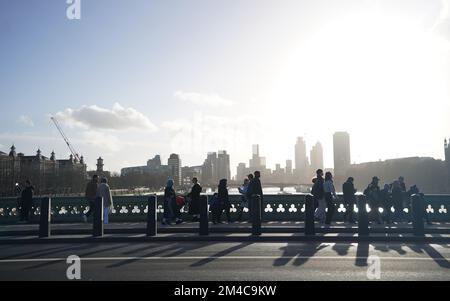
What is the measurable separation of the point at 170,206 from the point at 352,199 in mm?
7647

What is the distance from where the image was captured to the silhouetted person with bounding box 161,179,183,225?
17.4 m

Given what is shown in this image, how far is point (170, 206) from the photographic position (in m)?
17.6

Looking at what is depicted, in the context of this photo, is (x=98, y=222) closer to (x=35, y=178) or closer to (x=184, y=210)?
(x=184, y=210)

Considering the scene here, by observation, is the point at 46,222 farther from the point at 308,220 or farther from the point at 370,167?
the point at 370,167

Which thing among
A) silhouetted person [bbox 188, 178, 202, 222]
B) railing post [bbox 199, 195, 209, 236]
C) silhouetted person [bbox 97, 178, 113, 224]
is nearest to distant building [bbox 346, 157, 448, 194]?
silhouetted person [bbox 188, 178, 202, 222]

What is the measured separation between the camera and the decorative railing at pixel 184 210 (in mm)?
18016

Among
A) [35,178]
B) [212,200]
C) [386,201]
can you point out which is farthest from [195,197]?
[35,178]

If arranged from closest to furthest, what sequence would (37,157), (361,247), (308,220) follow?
1. (361,247)
2. (308,220)
3. (37,157)

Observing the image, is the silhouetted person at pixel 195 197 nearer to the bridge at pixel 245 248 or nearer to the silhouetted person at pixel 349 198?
the bridge at pixel 245 248

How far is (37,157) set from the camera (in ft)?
509

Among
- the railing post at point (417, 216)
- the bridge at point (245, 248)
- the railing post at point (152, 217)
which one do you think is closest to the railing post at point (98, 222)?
the bridge at point (245, 248)
